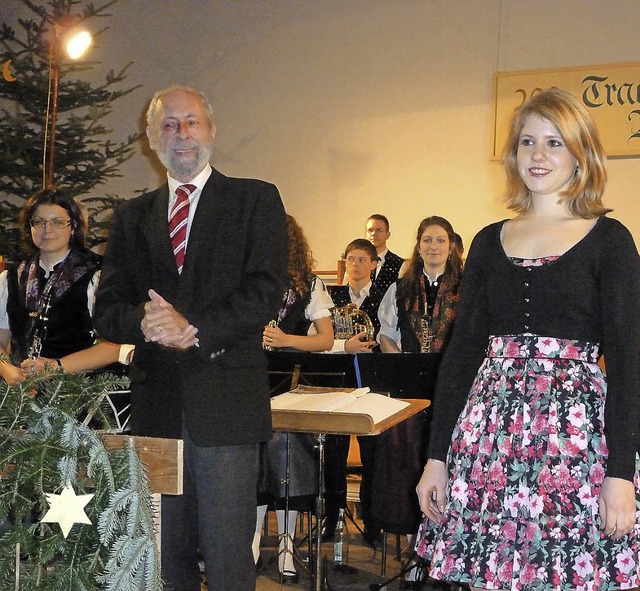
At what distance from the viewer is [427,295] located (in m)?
4.90

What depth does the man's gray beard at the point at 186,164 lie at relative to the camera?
245cm

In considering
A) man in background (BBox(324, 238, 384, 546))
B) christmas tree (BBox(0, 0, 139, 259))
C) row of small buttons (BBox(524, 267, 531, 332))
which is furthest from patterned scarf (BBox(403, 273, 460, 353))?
row of small buttons (BBox(524, 267, 531, 332))

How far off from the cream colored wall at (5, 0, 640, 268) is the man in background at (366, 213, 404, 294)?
89 centimetres

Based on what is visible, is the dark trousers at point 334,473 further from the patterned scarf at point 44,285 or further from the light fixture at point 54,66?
the light fixture at point 54,66

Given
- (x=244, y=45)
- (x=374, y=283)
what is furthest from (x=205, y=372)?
(x=244, y=45)

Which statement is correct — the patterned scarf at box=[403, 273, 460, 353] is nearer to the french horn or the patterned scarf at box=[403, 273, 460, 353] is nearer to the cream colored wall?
the french horn

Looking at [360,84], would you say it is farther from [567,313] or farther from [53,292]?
[567,313]

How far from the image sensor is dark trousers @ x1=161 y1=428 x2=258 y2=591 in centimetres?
225

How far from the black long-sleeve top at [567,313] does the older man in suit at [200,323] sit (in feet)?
1.70

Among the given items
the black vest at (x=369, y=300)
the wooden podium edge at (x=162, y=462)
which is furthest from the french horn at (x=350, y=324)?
the wooden podium edge at (x=162, y=462)

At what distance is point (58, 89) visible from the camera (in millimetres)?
6539

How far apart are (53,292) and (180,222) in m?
1.18

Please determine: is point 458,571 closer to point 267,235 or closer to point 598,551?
point 598,551

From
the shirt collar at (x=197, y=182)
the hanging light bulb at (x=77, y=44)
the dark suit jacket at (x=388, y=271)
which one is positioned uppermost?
the hanging light bulb at (x=77, y=44)
